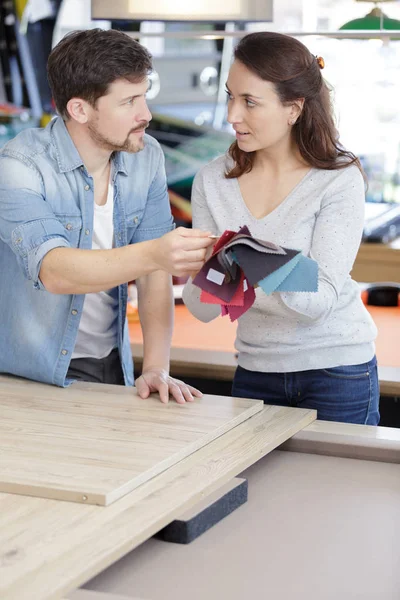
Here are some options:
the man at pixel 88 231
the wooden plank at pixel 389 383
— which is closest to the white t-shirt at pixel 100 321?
the man at pixel 88 231

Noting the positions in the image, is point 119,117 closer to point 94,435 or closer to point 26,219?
point 26,219

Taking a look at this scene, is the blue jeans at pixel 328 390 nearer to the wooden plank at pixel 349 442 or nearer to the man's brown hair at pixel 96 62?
the wooden plank at pixel 349 442

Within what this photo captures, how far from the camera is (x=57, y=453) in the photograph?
1.71 metres

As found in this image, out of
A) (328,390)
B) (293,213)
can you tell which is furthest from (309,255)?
(328,390)

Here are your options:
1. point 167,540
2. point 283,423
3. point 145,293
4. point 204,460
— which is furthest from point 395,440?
point 145,293

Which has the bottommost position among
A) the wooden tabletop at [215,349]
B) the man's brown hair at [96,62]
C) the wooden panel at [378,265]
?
the wooden tabletop at [215,349]

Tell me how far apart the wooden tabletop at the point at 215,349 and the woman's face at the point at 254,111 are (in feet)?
3.37

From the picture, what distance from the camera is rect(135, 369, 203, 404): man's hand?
6.85ft

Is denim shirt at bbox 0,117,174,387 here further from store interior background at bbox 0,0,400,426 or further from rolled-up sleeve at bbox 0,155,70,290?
store interior background at bbox 0,0,400,426

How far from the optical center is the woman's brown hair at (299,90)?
2232 mm

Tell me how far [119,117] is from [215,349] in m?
1.29

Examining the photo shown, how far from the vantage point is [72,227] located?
2232 mm

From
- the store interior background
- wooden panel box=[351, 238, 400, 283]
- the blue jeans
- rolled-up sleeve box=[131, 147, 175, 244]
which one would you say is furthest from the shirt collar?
the store interior background

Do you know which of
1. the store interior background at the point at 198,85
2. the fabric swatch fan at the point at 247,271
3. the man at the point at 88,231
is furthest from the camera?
the store interior background at the point at 198,85
